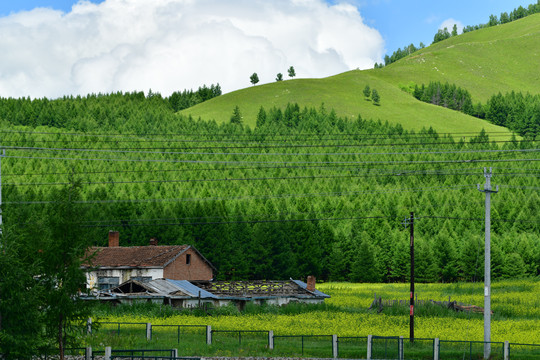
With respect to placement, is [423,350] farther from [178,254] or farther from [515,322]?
[178,254]

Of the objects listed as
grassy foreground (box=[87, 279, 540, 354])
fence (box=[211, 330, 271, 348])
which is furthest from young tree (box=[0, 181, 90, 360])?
fence (box=[211, 330, 271, 348])

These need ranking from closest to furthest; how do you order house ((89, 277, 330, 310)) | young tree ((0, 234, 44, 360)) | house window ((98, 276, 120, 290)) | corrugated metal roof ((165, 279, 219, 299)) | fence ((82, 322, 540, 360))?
young tree ((0, 234, 44, 360)), fence ((82, 322, 540, 360)), house ((89, 277, 330, 310)), corrugated metal roof ((165, 279, 219, 299)), house window ((98, 276, 120, 290))

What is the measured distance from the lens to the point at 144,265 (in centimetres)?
6925

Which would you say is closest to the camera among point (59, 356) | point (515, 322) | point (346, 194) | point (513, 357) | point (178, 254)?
point (59, 356)

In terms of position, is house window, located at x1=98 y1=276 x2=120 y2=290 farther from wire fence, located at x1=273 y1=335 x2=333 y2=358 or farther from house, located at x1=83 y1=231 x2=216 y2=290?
wire fence, located at x1=273 y1=335 x2=333 y2=358

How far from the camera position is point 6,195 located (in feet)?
376

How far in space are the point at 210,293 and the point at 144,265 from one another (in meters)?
8.63

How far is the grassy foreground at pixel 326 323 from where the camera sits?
41.2m

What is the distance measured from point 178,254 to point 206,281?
485 cm

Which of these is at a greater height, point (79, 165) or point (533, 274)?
point (79, 165)

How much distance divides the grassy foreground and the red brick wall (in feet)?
41.6

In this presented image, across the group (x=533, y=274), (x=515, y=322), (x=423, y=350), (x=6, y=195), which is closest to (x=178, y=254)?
(x=515, y=322)

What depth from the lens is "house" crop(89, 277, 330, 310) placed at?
193 ft

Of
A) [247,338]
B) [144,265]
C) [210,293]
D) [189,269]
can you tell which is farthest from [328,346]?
[189,269]
